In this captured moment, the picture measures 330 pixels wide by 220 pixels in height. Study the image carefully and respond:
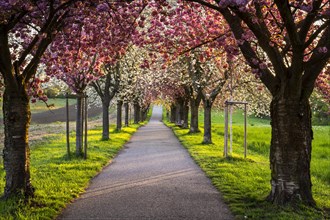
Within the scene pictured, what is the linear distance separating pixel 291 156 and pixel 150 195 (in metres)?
Answer: 3.21

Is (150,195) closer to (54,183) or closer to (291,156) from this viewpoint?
(54,183)

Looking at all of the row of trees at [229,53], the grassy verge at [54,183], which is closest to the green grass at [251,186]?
the row of trees at [229,53]

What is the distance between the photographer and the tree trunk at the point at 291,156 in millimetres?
7855

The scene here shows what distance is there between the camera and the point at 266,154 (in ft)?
65.6

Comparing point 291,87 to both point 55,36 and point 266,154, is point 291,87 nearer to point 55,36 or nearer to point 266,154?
point 55,36

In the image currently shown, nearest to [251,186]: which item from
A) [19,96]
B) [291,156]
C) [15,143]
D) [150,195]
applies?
[291,156]

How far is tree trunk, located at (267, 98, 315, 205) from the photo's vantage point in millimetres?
7855

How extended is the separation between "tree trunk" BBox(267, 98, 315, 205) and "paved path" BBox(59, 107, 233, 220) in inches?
49.6

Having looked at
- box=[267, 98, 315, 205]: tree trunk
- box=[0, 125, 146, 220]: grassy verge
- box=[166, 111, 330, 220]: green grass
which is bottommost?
box=[166, 111, 330, 220]: green grass

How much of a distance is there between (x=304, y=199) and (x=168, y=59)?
5.44 m

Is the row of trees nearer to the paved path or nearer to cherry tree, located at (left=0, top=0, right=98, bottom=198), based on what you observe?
cherry tree, located at (left=0, top=0, right=98, bottom=198)

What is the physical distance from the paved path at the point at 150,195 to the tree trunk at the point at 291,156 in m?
1.26

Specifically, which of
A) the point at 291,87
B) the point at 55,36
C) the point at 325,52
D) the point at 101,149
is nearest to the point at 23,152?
the point at 55,36

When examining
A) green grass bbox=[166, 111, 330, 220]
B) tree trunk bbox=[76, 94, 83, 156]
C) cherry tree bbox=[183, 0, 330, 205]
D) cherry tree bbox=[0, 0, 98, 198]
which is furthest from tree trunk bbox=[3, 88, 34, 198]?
tree trunk bbox=[76, 94, 83, 156]
